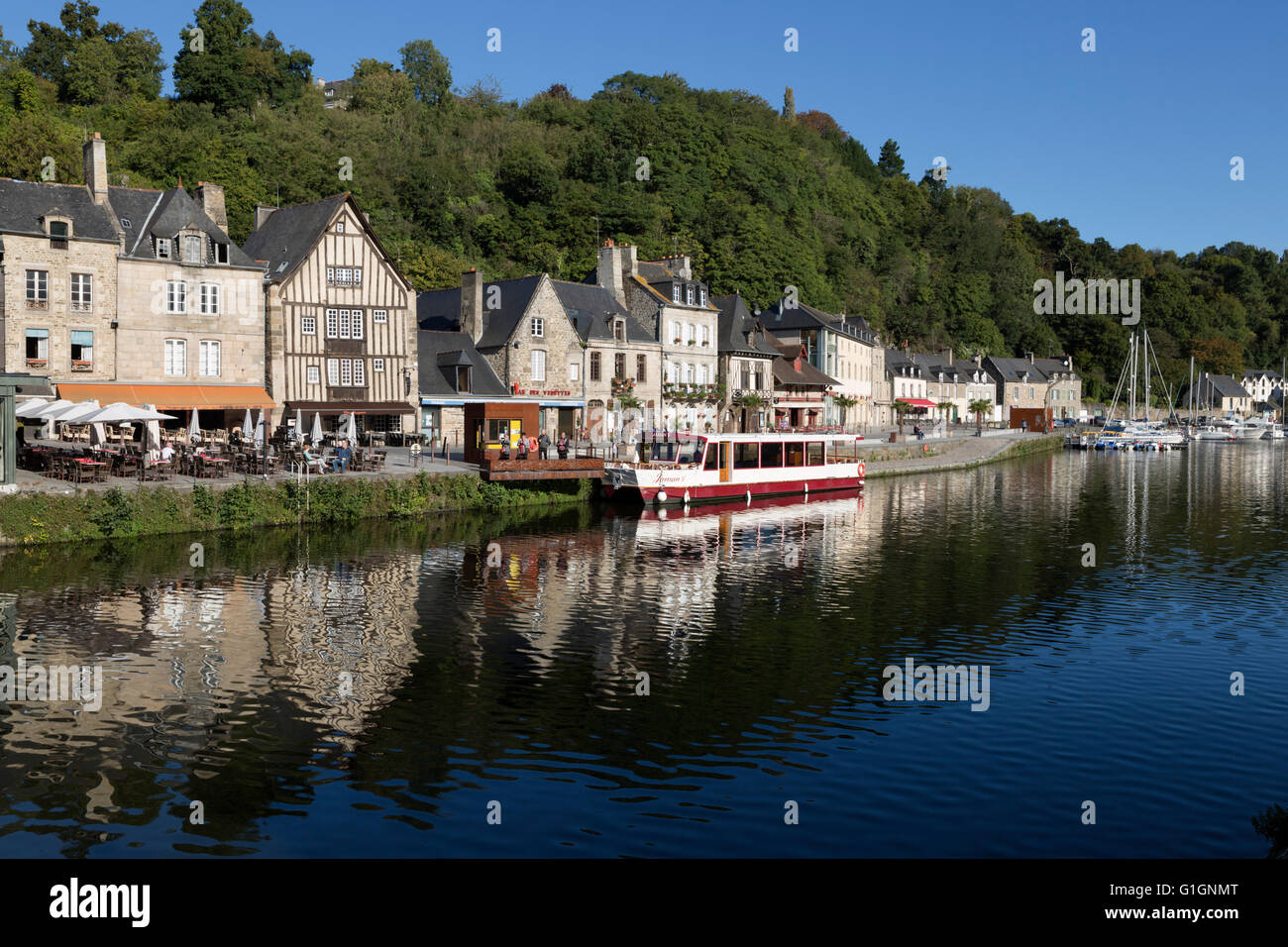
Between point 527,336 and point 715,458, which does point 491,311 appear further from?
point 715,458

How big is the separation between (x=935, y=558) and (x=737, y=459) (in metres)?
15.4

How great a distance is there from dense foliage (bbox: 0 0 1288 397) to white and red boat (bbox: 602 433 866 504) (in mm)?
28355

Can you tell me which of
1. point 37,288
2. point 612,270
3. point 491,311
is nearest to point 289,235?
point 491,311

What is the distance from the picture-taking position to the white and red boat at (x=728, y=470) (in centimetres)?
3944

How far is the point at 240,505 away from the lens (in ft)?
98.7

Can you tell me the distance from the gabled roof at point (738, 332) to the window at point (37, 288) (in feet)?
116

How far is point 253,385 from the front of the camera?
4106 cm

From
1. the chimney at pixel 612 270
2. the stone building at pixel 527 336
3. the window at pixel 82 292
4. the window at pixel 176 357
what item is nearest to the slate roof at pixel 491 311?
the stone building at pixel 527 336

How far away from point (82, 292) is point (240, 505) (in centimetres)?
1321

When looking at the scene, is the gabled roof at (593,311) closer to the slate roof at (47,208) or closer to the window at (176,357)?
the window at (176,357)

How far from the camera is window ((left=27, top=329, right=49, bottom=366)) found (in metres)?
36.6
